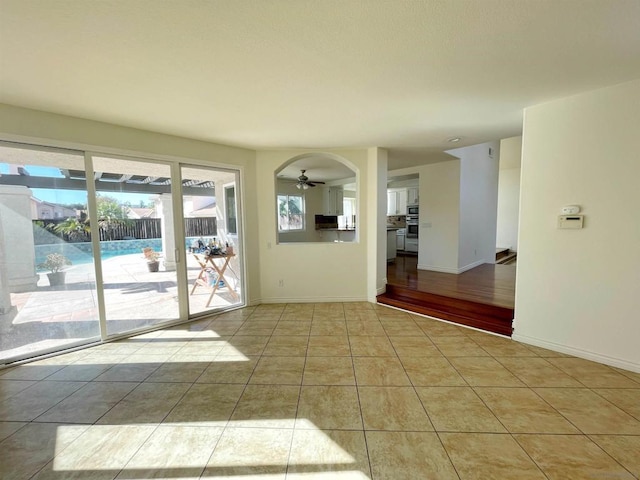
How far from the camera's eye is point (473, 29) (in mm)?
1626

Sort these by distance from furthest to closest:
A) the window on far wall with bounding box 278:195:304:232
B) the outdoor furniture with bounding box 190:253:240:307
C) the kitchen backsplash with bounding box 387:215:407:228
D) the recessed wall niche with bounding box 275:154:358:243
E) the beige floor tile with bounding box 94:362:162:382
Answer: the window on far wall with bounding box 278:195:304:232 < the kitchen backsplash with bounding box 387:215:407:228 < the recessed wall niche with bounding box 275:154:358:243 < the outdoor furniture with bounding box 190:253:240:307 < the beige floor tile with bounding box 94:362:162:382

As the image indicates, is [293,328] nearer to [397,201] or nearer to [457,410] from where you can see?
[457,410]

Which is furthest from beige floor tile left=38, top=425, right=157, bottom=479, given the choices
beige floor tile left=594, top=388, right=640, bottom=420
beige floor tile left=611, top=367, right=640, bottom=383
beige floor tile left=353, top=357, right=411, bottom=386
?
beige floor tile left=611, top=367, right=640, bottom=383

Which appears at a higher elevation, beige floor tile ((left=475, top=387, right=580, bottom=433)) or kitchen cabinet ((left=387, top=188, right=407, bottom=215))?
kitchen cabinet ((left=387, top=188, right=407, bottom=215))

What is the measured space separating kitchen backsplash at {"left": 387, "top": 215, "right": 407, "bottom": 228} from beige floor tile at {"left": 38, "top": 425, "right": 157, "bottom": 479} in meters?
7.49

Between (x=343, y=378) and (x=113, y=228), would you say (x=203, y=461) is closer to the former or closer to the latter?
(x=343, y=378)

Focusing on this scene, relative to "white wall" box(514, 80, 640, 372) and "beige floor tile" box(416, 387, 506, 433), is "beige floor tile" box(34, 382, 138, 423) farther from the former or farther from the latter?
"white wall" box(514, 80, 640, 372)

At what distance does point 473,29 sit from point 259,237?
3777 mm

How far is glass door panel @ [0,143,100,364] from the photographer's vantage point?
8.95ft

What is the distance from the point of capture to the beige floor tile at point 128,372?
98.9 inches

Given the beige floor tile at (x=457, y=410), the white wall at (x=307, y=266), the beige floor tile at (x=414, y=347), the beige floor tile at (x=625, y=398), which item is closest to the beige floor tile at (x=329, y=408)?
the beige floor tile at (x=457, y=410)

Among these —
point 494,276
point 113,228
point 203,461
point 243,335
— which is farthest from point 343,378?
point 494,276

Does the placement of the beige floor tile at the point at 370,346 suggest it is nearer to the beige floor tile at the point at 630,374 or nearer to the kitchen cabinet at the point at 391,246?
the beige floor tile at the point at 630,374

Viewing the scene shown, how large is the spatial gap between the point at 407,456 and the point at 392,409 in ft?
1.33
